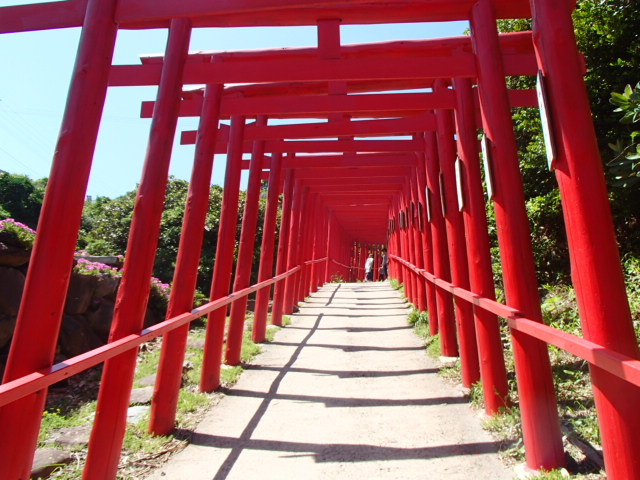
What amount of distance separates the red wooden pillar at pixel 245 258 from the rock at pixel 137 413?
4.78 ft

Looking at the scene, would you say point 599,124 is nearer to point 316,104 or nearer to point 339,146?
point 339,146

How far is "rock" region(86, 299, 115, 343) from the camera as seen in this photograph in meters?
7.10

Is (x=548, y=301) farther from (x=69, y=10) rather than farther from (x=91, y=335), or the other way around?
(x=91, y=335)

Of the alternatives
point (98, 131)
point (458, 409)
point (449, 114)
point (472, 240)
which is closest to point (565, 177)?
point (472, 240)

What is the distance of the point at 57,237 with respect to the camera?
2.41m

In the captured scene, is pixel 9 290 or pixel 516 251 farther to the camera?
pixel 9 290

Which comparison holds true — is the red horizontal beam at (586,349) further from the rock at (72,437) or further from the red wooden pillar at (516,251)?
the rock at (72,437)

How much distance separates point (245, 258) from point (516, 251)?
379 cm

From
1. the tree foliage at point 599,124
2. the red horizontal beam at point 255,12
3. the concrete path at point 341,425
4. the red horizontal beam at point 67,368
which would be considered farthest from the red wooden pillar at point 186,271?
the tree foliage at point 599,124

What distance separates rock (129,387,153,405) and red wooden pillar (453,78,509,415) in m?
3.28

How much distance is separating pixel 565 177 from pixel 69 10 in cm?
347

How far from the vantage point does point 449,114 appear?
200 inches

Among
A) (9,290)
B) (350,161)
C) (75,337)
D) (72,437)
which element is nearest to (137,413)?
(72,437)

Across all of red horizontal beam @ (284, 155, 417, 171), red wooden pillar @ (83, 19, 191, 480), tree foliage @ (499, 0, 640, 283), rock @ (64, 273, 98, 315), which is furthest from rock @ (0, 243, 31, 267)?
tree foliage @ (499, 0, 640, 283)
